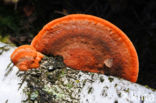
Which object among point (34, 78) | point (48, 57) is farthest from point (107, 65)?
point (34, 78)

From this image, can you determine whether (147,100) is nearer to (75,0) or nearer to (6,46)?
(6,46)

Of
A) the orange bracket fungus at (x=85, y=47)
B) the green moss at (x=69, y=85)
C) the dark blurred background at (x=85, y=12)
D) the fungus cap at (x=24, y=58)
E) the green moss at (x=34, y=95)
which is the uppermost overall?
the dark blurred background at (x=85, y=12)

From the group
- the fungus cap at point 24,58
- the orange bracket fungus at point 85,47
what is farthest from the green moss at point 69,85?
the fungus cap at point 24,58

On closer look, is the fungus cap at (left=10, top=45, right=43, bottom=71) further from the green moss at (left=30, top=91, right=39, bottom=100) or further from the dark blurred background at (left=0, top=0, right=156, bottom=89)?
the dark blurred background at (left=0, top=0, right=156, bottom=89)

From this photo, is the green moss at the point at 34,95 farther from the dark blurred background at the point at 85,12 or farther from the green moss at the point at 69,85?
the dark blurred background at the point at 85,12

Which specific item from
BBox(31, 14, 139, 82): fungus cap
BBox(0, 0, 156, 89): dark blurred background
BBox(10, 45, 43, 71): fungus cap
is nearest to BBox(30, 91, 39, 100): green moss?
BBox(10, 45, 43, 71): fungus cap

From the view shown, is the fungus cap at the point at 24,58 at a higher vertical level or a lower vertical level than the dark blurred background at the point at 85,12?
lower

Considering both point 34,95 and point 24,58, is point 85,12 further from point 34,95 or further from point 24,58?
point 34,95
